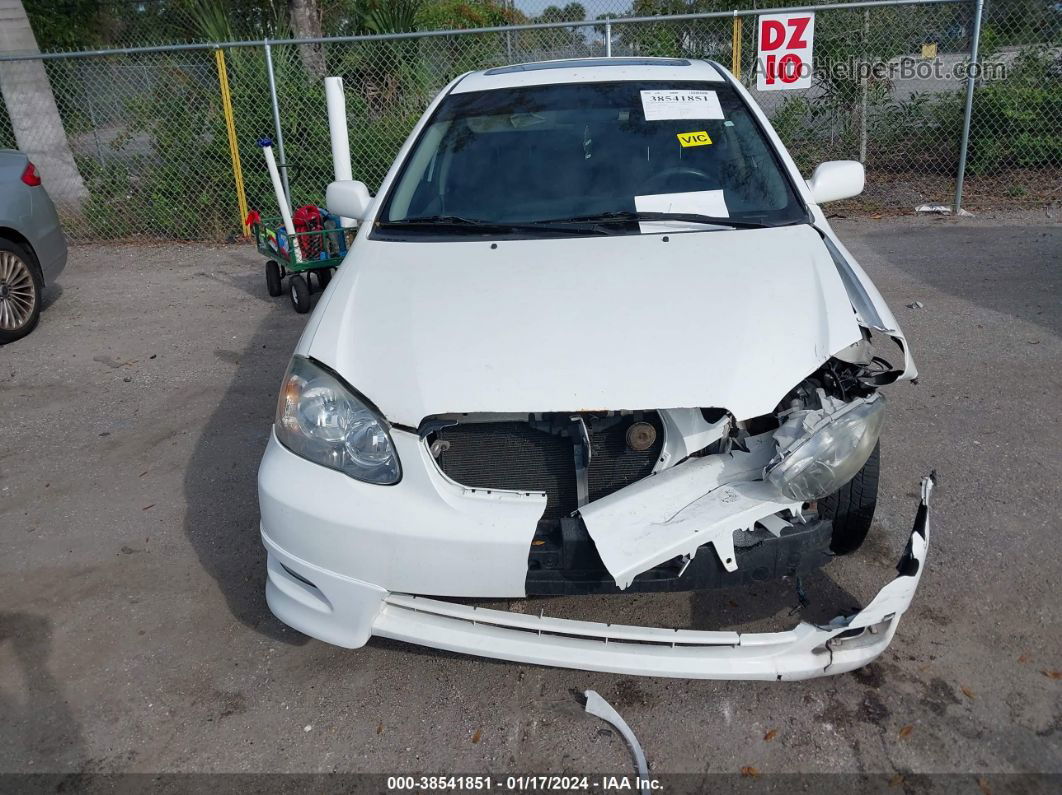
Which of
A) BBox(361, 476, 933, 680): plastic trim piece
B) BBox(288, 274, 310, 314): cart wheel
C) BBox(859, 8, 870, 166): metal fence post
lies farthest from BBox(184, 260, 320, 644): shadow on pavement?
BBox(859, 8, 870, 166): metal fence post

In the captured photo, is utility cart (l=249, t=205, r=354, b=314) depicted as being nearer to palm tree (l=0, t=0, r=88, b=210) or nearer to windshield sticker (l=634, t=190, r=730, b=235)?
windshield sticker (l=634, t=190, r=730, b=235)

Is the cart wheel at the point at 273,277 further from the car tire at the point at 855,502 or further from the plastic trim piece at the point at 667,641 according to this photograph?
the car tire at the point at 855,502

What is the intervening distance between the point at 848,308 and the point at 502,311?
3.66ft

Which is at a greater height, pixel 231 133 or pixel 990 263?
pixel 231 133

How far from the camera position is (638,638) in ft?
8.18

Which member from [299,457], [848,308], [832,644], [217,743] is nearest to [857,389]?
[848,308]

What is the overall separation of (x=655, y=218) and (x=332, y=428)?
5.07 feet

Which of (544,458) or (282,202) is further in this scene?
(282,202)

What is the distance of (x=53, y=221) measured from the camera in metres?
7.07

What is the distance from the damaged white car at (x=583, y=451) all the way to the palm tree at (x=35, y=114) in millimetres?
9136

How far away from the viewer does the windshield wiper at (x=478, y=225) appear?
11.1 ft

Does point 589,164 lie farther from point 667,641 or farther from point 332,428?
point 667,641

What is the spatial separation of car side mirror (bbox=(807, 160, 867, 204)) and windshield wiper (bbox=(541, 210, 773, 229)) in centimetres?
54

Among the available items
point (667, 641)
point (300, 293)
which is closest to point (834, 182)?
point (667, 641)
